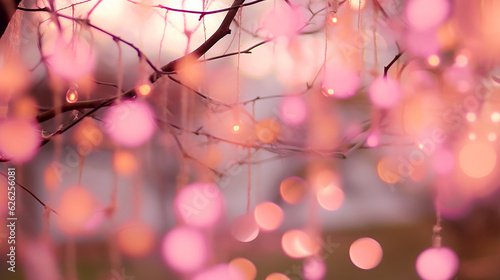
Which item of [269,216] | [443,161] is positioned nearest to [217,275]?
[269,216]

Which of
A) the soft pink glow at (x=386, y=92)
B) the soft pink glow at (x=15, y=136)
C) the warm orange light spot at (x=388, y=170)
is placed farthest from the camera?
the warm orange light spot at (x=388, y=170)

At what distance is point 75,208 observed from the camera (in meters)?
1.04

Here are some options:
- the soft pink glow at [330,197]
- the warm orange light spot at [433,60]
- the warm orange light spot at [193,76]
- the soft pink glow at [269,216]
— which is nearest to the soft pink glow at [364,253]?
the soft pink glow at [330,197]

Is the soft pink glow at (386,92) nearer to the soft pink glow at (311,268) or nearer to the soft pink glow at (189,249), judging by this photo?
the soft pink glow at (311,268)

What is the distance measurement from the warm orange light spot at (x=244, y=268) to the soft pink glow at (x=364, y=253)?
323 mm

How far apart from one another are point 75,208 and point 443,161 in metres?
1.00

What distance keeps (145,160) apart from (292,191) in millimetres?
479

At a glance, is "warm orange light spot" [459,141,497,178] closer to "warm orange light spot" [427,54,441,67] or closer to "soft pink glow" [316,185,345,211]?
"warm orange light spot" [427,54,441,67]

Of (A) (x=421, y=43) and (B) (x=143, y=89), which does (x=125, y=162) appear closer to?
(B) (x=143, y=89)

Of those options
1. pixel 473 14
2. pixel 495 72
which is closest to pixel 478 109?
pixel 495 72

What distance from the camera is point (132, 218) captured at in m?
1.17

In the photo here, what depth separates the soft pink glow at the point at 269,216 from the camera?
1.38 m

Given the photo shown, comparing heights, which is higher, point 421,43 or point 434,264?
point 421,43

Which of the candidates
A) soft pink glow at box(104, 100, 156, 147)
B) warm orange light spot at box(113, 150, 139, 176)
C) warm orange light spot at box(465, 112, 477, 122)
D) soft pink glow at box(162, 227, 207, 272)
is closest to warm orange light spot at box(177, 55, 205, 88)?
soft pink glow at box(104, 100, 156, 147)
